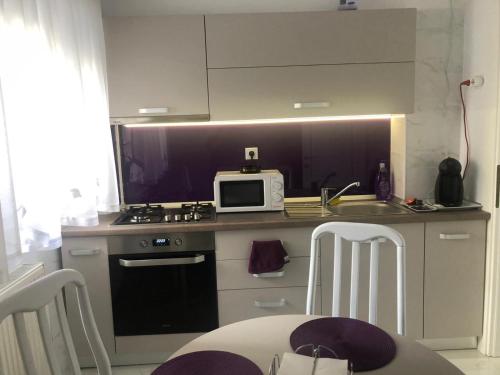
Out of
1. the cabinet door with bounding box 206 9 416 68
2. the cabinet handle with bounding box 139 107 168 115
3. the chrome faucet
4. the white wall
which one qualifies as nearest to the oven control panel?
the cabinet handle with bounding box 139 107 168 115

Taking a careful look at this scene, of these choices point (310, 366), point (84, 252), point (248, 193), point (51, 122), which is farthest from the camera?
point (248, 193)

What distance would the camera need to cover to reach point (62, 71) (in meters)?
2.12

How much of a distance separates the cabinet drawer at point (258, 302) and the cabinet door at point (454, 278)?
2.51ft

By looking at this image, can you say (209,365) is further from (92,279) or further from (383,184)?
(383,184)

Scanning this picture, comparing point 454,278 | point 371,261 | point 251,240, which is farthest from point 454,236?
point 251,240

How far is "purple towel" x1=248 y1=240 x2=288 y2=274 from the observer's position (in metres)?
2.40

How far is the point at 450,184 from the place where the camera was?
2.58m

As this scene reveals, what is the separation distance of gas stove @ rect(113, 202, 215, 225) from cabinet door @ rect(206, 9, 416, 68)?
0.89 meters

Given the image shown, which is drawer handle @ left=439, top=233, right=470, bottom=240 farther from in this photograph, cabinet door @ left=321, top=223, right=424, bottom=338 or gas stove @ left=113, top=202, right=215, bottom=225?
gas stove @ left=113, top=202, right=215, bottom=225

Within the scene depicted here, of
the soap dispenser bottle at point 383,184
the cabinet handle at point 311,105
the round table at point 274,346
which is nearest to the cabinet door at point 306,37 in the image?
the cabinet handle at point 311,105

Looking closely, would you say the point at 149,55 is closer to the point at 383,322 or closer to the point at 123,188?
the point at 123,188

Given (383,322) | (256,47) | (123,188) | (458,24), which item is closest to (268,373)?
(383,322)

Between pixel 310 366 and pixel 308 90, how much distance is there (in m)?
1.77

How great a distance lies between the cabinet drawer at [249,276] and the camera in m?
2.47
